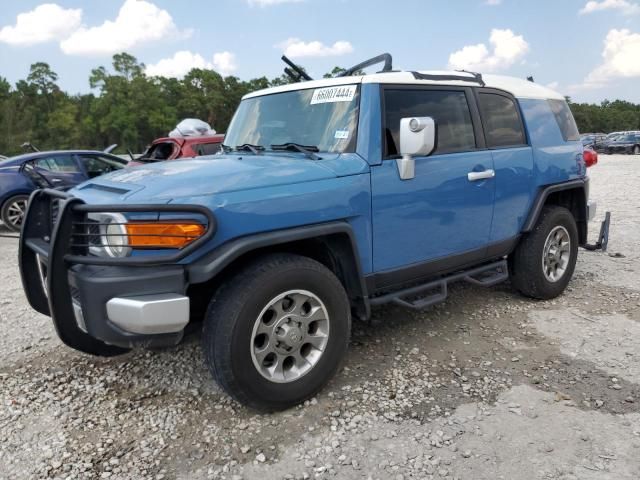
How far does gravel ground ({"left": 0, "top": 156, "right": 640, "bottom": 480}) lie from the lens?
2.61 meters

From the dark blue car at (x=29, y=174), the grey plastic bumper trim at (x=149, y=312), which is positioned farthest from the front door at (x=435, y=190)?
the dark blue car at (x=29, y=174)

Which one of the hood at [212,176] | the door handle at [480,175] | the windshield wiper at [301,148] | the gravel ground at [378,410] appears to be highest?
the windshield wiper at [301,148]

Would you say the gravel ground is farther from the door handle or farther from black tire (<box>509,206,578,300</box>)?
the door handle

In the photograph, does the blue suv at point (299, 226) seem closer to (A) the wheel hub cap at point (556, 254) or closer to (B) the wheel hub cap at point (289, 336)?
(B) the wheel hub cap at point (289, 336)

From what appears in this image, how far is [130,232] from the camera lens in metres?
2.66

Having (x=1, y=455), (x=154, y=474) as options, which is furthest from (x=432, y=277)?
(x=1, y=455)

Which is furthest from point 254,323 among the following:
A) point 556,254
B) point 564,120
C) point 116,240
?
point 564,120

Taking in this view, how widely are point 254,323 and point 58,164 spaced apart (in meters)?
8.19

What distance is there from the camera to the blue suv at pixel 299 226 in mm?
2650

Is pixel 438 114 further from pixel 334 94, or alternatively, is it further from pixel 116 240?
pixel 116 240

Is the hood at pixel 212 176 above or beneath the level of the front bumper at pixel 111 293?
above

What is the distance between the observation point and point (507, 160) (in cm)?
425

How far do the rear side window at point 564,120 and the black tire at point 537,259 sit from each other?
28.8 inches

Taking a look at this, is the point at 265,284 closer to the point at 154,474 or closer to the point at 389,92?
the point at 154,474
